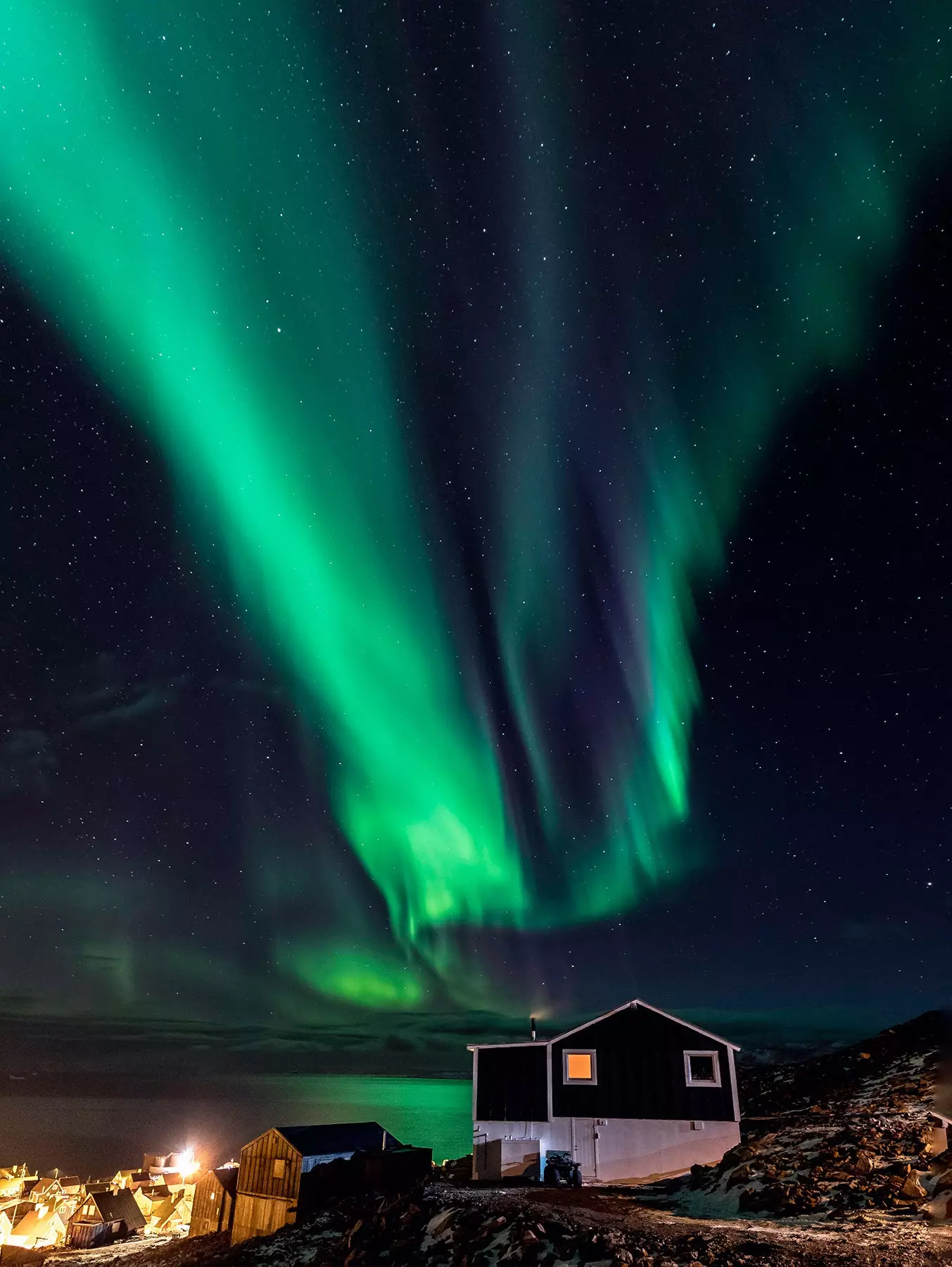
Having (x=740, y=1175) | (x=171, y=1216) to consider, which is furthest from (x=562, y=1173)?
(x=171, y=1216)

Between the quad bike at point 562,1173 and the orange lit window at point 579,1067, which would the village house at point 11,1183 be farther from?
the orange lit window at point 579,1067

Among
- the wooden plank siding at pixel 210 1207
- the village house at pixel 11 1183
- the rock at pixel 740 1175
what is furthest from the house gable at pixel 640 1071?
the village house at pixel 11 1183

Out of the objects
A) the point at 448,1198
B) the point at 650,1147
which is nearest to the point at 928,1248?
the point at 448,1198

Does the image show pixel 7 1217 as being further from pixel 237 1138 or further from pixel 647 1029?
pixel 237 1138

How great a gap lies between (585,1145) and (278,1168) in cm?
Answer: 1244

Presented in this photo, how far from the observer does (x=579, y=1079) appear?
102 ft

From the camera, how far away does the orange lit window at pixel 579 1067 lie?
102 feet

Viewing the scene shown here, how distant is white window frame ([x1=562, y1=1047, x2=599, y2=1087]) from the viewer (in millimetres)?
30984

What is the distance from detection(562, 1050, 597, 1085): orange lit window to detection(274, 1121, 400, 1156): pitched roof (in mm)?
9573

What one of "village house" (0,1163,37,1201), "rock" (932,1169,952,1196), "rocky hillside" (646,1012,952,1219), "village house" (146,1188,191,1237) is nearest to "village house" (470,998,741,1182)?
"rocky hillside" (646,1012,952,1219)

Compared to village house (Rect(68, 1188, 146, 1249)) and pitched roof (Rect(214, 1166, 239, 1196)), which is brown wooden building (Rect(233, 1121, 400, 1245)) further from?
village house (Rect(68, 1188, 146, 1249))

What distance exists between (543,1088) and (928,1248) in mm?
18672

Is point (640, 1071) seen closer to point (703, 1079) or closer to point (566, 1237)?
point (703, 1079)

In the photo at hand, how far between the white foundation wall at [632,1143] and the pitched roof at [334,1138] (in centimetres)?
633
